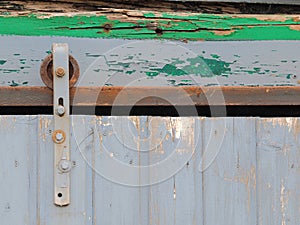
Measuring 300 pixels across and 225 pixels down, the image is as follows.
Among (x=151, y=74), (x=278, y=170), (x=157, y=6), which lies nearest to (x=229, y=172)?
(x=278, y=170)

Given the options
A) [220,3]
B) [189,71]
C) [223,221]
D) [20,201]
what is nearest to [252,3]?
[220,3]

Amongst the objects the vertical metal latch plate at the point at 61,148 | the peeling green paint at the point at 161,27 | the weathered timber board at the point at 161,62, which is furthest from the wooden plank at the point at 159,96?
the peeling green paint at the point at 161,27

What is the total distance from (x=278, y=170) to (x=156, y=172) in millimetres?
306

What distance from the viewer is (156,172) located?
5.71 feet

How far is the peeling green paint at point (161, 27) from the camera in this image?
198 cm

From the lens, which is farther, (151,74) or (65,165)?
(151,74)

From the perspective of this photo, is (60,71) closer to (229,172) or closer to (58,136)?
(58,136)

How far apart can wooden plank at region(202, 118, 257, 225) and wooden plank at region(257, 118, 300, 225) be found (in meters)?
0.02

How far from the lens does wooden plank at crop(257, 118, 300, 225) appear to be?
5.77 ft

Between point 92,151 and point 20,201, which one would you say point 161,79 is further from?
point 20,201

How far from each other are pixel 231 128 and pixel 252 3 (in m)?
0.55

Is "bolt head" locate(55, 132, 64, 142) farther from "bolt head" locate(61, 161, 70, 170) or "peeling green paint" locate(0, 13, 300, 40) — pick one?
"peeling green paint" locate(0, 13, 300, 40)

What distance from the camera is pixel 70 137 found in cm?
173

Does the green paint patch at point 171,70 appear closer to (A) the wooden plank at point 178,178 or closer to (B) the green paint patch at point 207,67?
(B) the green paint patch at point 207,67
